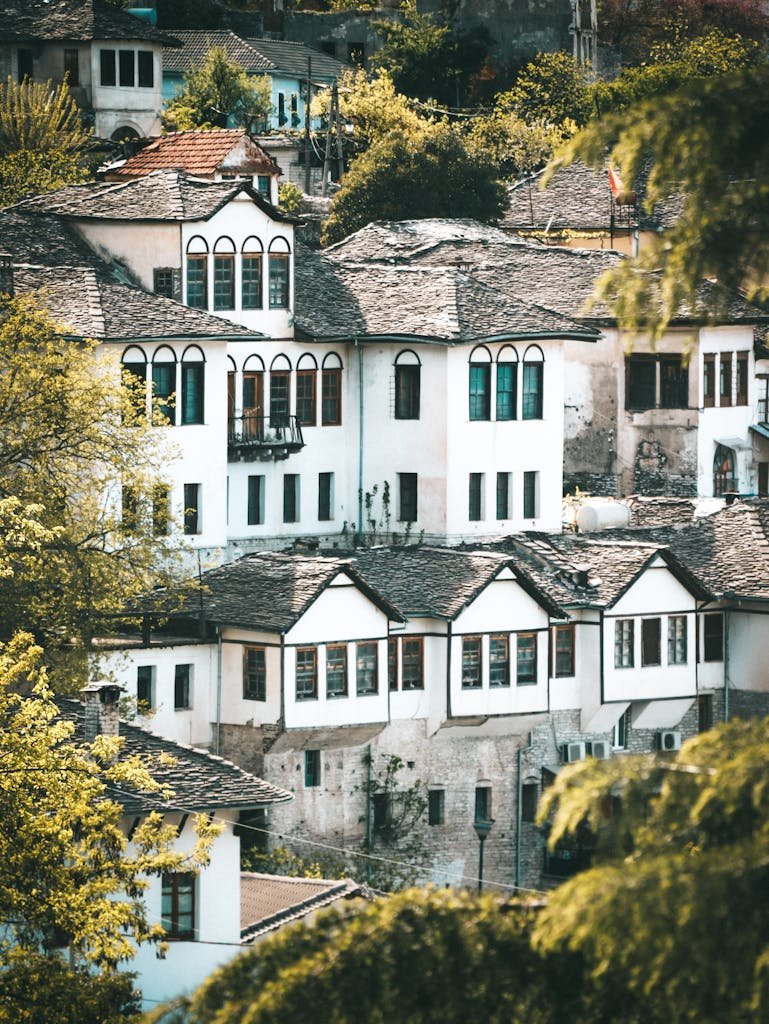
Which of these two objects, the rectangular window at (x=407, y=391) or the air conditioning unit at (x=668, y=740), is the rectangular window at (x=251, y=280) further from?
the air conditioning unit at (x=668, y=740)

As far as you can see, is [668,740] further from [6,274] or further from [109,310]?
[6,274]

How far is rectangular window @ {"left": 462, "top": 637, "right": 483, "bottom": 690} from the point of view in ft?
188

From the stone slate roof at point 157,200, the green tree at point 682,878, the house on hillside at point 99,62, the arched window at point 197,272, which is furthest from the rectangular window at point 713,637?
the green tree at point 682,878

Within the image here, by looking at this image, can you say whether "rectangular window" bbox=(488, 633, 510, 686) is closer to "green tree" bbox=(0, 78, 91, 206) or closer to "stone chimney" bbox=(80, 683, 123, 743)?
"stone chimney" bbox=(80, 683, 123, 743)

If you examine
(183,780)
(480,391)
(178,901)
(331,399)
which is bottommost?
(178,901)

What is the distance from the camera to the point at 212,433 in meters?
61.1

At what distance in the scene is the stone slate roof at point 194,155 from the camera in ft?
235

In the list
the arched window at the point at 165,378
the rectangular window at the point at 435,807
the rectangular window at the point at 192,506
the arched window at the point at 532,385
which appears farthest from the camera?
the arched window at the point at 532,385

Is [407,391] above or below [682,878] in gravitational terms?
above

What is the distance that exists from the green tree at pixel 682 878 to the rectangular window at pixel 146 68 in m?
76.7

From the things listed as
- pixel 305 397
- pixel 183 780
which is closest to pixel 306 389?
pixel 305 397

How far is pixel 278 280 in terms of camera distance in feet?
213

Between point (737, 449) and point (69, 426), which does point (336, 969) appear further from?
point (737, 449)

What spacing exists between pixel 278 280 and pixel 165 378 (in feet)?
18.0
